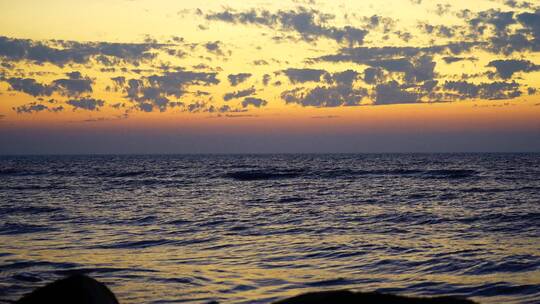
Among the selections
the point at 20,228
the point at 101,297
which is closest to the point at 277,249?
the point at 101,297

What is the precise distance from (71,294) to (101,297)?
1.12 feet

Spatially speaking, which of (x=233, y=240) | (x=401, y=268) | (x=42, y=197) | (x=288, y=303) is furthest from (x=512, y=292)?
(x=42, y=197)

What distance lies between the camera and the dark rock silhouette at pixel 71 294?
6254 millimetres

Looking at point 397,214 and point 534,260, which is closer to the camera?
point 534,260

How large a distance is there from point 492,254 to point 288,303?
9074mm

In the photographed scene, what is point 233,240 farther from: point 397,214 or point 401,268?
point 397,214

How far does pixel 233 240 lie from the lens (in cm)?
1636

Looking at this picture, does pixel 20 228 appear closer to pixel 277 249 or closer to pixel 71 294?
pixel 277 249

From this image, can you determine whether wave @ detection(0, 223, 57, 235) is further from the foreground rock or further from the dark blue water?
the foreground rock

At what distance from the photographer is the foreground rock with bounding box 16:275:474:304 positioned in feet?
18.1

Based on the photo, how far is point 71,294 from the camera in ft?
20.7

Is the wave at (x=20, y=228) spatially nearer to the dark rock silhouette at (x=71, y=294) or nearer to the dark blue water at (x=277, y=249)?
the dark blue water at (x=277, y=249)

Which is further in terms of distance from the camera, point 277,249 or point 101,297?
point 277,249

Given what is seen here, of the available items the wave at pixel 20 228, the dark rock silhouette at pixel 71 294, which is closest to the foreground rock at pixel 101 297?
the dark rock silhouette at pixel 71 294
